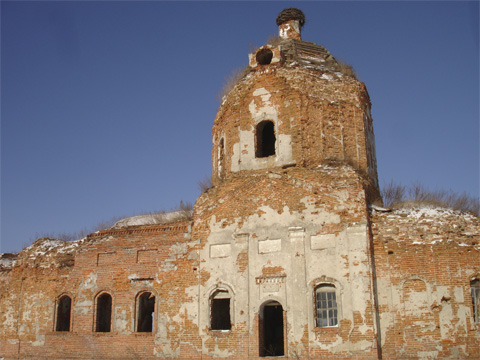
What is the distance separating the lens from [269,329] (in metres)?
14.7

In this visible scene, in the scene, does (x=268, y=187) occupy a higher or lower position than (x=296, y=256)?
higher

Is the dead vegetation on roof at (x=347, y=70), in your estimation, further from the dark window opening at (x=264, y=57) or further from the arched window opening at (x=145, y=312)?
the arched window opening at (x=145, y=312)

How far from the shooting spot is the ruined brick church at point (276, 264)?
1130 centimetres

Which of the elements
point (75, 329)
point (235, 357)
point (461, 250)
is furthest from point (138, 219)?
point (461, 250)

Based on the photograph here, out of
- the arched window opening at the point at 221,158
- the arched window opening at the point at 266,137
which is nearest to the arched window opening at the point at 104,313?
the arched window opening at the point at 221,158

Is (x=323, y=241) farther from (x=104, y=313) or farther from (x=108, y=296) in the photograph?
(x=104, y=313)

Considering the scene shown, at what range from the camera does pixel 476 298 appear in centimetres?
1104

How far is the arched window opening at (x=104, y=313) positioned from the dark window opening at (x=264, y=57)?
8288 millimetres

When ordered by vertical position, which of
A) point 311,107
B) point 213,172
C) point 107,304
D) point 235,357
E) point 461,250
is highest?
point 311,107

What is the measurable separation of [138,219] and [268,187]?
20.6 ft

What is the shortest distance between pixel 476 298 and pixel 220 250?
610 centimetres

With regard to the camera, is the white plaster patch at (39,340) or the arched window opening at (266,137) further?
the white plaster patch at (39,340)

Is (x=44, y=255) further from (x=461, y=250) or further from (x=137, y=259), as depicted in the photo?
(x=461, y=250)

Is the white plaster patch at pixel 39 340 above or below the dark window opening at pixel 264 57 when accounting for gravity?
below
